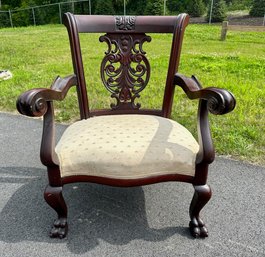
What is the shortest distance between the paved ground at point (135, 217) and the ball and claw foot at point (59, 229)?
0.03 metres

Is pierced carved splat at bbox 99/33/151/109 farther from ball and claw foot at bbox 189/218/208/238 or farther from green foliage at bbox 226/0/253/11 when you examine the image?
green foliage at bbox 226/0/253/11

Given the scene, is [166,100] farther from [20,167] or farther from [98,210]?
[20,167]

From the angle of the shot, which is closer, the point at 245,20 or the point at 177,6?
the point at 245,20

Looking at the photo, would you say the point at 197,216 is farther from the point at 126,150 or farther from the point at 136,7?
the point at 136,7

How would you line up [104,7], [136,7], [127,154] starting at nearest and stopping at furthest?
1. [127,154]
2. [104,7]
3. [136,7]

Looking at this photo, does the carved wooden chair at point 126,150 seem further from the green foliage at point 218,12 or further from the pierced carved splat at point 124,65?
the green foliage at point 218,12

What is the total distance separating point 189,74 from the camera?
195 inches

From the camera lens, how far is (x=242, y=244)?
163 centimetres

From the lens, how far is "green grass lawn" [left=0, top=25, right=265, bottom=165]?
2811 millimetres

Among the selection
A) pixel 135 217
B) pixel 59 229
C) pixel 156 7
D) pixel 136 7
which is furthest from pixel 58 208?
pixel 136 7

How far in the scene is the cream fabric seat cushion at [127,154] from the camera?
1479 mm

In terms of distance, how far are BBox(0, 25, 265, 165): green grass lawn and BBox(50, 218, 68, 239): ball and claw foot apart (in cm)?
144

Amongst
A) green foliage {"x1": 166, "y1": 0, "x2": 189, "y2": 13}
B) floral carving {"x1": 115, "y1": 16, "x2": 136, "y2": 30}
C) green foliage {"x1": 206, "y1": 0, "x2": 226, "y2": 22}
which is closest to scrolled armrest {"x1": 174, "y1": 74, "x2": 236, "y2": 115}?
floral carving {"x1": 115, "y1": 16, "x2": 136, "y2": 30}

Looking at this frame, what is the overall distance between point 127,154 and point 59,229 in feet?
1.88
